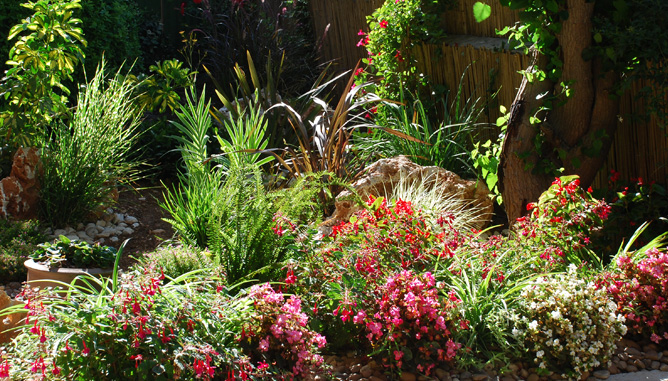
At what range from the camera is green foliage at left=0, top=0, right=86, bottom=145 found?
4.70m

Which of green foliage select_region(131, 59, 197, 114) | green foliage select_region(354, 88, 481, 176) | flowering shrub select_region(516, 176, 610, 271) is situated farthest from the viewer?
green foliage select_region(131, 59, 197, 114)

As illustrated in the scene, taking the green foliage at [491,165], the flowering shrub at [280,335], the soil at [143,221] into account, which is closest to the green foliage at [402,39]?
the green foliage at [491,165]

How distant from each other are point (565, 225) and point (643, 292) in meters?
0.55

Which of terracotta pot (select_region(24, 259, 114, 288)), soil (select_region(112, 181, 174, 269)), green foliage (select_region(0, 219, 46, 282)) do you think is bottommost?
soil (select_region(112, 181, 174, 269))

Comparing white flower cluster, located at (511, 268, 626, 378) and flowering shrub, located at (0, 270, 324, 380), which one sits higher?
flowering shrub, located at (0, 270, 324, 380)

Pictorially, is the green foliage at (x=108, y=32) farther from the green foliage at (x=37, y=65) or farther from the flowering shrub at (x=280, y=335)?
the flowering shrub at (x=280, y=335)

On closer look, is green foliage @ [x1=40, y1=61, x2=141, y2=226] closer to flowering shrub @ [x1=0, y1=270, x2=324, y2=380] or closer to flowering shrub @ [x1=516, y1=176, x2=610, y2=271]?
flowering shrub @ [x1=0, y1=270, x2=324, y2=380]

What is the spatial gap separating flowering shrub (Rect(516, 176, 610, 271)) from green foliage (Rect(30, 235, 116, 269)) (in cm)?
218

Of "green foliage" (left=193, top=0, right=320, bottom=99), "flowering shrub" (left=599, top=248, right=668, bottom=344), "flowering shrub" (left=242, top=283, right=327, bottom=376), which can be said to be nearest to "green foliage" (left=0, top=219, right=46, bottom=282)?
"flowering shrub" (left=242, top=283, right=327, bottom=376)

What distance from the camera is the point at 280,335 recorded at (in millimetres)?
2535

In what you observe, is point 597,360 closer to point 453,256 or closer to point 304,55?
point 453,256

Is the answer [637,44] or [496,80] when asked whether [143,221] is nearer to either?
[496,80]

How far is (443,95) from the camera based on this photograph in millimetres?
5508

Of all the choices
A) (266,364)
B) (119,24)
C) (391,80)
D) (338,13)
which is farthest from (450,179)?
(119,24)
